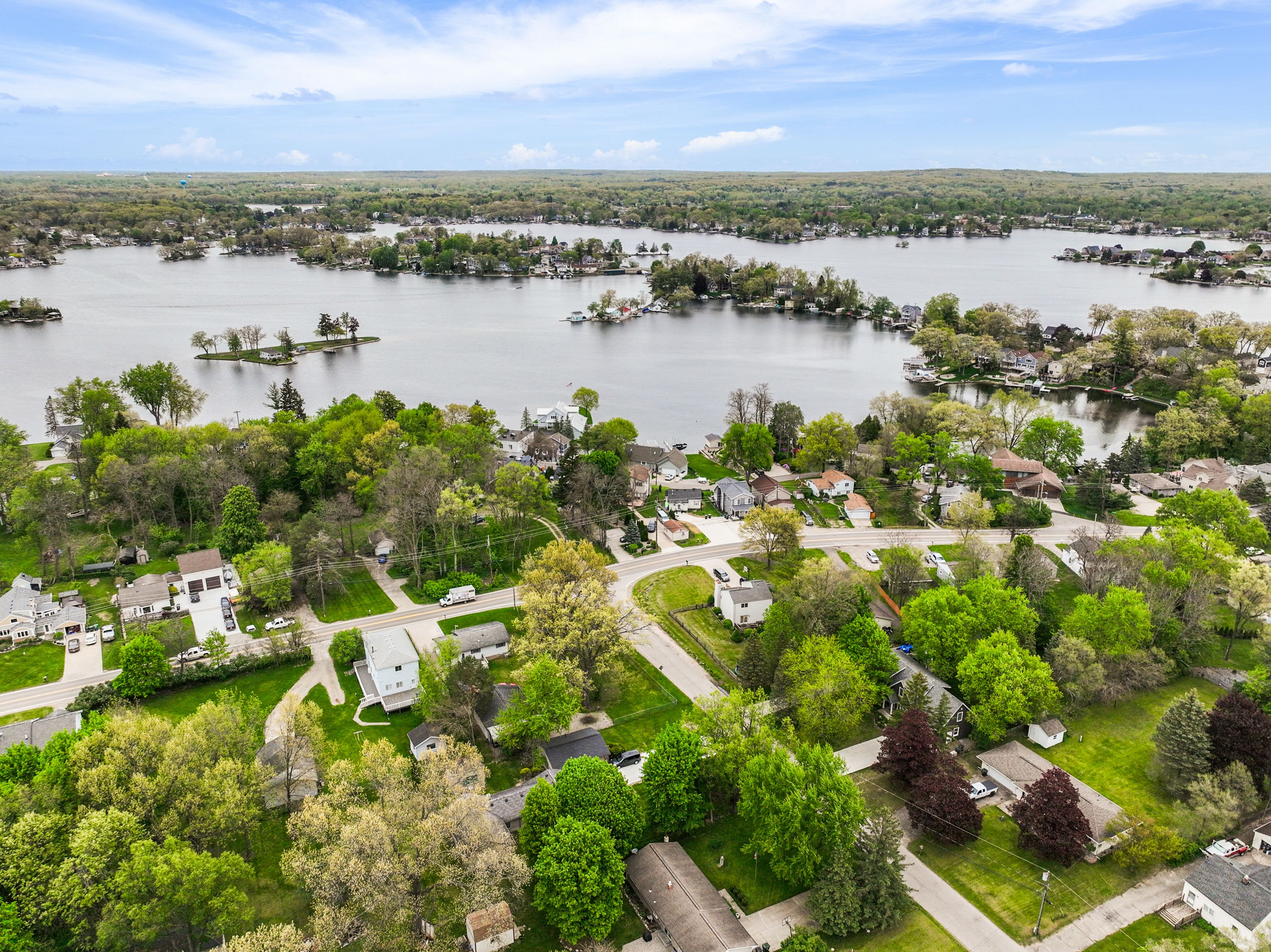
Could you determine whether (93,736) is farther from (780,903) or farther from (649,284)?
(649,284)

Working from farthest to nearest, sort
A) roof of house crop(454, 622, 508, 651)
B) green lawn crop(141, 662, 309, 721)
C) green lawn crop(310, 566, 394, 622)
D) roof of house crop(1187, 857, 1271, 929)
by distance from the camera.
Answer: green lawn crop(310, 566, 394, 622)
roof of house crop(454, 622, 508, 651)
green lawn crop(141, 662, 309, 721)
roof of house crop(1187, 857, 1271, 929)

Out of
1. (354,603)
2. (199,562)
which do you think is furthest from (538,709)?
(199,562)

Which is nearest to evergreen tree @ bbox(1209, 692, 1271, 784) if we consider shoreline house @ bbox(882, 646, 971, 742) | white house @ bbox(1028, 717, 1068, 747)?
white house @ bbox(1028, 717, 1068, 747)

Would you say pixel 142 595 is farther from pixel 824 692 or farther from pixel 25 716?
pixel 824 692

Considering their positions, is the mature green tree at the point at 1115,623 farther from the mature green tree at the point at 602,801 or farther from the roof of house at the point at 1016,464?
the roof of house at the point at 1016,464

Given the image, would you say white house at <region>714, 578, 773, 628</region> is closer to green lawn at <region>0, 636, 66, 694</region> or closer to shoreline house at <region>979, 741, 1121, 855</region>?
shoreline house at <region>979, 741, 1121, 855</region>

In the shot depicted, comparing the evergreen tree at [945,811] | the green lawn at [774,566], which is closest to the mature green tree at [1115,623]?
the evergreen tree at [945,811]

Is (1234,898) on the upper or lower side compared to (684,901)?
upper
